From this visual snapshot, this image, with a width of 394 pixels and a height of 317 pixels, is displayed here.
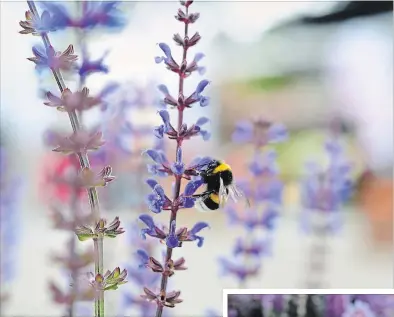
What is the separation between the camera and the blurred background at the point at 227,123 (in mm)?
1294

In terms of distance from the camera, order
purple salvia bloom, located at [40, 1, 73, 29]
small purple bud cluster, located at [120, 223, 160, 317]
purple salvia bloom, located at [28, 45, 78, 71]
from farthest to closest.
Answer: small purple bud cluster, located at [120, 223, 160, 317] → purple salvia bloom, located at [40, 1, 73, 29] → purple salvia bloom, located at [28, 45, 78, 71]

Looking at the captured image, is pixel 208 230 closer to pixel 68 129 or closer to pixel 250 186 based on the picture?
pixel 250 186

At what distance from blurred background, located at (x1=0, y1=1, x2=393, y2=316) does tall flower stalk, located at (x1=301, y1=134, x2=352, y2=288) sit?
0.02 metres

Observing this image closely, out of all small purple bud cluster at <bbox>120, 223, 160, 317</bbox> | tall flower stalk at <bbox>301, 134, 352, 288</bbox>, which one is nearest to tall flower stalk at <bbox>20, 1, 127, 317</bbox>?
small purple bud cluster at <bbox>120, 223, 160, 317</bbox>

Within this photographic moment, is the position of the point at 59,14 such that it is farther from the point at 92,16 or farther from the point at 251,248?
the point at 251,248

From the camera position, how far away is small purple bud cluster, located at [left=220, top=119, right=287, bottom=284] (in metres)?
1.28

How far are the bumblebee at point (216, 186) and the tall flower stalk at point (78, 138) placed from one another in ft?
0.54

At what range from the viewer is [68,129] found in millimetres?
1292

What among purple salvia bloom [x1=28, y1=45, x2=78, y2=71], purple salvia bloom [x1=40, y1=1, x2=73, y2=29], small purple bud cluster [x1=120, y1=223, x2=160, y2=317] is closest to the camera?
purple salvia bloom [x1=28, y1=45, x2=78, y2=71]

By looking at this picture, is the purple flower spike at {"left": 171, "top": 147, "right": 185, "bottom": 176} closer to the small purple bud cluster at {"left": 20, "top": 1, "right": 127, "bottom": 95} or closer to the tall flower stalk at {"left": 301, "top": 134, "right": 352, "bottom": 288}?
the small purple bud cluster at {"left": 20, "top": 1, "right": 127, "bottom": 95}

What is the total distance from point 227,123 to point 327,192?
260 mm

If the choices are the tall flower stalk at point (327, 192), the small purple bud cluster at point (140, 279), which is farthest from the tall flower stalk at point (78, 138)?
the tall flower stalk at point (327, 192)

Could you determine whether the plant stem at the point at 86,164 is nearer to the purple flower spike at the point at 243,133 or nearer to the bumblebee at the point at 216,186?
the bumblebee at the point at 216,186

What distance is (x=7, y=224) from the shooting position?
1309 millimetres
